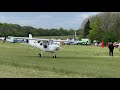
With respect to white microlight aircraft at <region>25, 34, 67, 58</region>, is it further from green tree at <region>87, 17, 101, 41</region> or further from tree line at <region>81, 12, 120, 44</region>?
green tree at <region>87, 17, 101, 41</region>

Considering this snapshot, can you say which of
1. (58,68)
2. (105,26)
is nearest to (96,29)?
(105,26)

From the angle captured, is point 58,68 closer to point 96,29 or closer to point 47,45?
point 47,45

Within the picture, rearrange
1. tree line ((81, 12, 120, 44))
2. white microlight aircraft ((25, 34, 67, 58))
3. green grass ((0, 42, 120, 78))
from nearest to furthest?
green grass ((0, 42, 120, 78)) < white microlight aircraft ((25, 34, 67, 58)) < tree line ((81, 12, 120, 44))

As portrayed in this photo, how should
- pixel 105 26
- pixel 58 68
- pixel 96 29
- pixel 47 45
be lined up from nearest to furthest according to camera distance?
pixel 58 68, pixel 47 45, pixel 96 29, pixel 105 26

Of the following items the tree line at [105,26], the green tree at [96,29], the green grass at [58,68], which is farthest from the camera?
the green tree at [96,29]

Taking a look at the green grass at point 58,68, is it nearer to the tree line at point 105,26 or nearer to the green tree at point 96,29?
the tree line at point 105,26

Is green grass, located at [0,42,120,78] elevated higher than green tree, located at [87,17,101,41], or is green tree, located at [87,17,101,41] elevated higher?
green tree, located at [87,17,101,41]

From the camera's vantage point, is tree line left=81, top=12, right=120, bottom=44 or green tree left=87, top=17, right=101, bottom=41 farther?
green tree left=87, top=17, right=101, bottom=41

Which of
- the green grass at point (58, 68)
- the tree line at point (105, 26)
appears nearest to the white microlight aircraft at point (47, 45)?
the green grass at point (58, 68)

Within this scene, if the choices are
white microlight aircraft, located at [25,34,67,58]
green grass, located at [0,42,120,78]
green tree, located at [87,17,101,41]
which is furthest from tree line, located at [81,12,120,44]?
green grass, located at [0,42,120,78]
